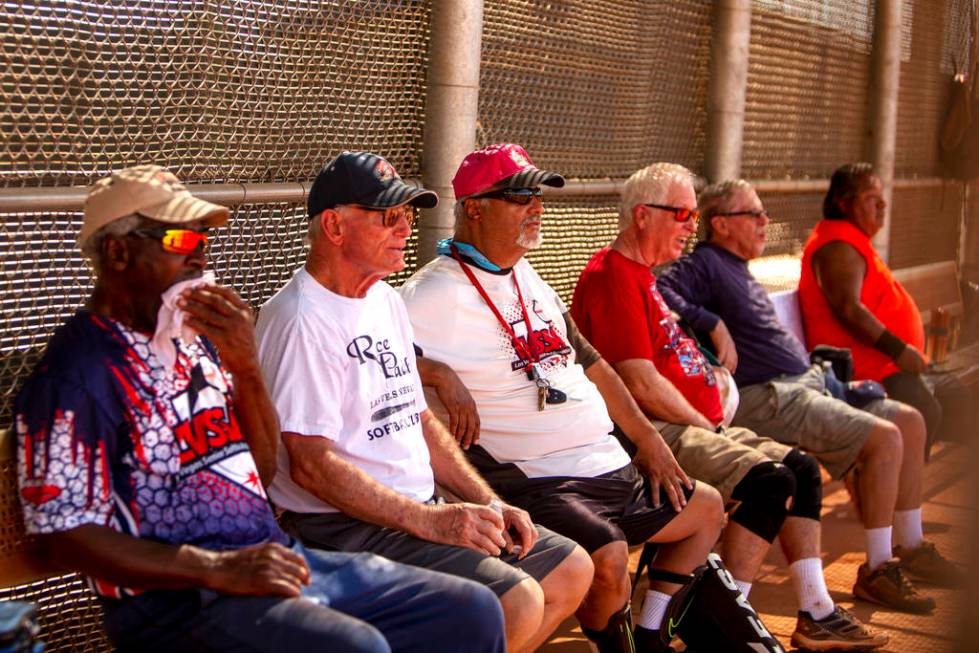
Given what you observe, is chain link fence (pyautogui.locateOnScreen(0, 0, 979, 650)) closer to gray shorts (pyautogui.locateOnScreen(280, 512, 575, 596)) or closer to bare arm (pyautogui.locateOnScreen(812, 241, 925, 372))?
gray shorts (pyautogui.locateOnScreen(280, 512, 575, 596))

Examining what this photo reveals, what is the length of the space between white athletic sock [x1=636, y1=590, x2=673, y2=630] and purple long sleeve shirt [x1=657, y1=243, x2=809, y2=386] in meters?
1.61

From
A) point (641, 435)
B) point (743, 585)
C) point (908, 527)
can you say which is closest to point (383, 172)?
point (641, 435)

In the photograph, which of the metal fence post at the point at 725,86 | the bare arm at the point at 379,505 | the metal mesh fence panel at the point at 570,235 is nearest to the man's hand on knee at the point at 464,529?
the bare arm at the point at 379,505

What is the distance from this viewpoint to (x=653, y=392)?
473cm

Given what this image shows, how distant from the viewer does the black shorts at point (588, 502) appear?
12.9 ft

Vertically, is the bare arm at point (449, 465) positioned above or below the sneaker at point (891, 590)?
above

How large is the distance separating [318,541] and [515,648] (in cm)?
61

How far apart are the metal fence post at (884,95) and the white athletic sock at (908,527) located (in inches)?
155

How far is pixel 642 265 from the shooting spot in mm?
4891

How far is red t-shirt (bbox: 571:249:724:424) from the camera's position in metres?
4.72

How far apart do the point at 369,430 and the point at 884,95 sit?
7.16 metres

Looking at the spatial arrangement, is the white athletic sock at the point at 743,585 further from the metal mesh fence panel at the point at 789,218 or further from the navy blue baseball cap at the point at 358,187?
the metal mesh fence panel at the point at 789,218

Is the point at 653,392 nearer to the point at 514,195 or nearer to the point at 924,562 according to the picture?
the point at 514,195

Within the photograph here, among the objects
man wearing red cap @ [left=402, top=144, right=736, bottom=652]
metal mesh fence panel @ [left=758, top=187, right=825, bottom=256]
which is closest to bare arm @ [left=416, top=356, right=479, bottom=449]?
man wearing red cap @ [left=402, top=144, right=736, bottom=652]
